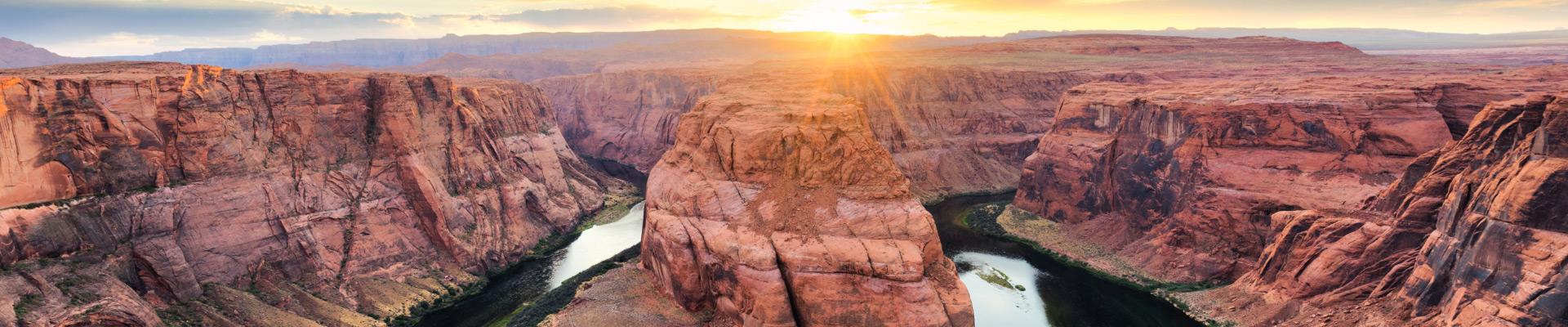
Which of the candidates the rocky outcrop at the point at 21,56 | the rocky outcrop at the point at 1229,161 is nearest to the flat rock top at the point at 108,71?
the rocky outcrop at the point at 1229,161

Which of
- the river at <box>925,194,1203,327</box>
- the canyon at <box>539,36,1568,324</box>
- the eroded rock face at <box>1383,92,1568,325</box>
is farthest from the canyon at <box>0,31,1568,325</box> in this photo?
the river at <box>925,194,1203,327</box>

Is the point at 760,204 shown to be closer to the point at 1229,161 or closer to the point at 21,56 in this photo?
the point at 1229,161

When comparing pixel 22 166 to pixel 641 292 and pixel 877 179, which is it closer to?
pixel 641 292

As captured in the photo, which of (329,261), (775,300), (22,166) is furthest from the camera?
(329,261)

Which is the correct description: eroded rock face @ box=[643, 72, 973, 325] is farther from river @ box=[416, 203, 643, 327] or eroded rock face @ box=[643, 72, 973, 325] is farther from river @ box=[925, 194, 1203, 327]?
river @ box=[925, 194, 1203, 327]

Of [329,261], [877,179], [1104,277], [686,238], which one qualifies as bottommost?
[1104,277]

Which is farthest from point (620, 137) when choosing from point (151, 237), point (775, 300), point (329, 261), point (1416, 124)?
point (1416, 124)

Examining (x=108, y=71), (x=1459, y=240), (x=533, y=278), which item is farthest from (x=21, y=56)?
(x=1459, y=240)
